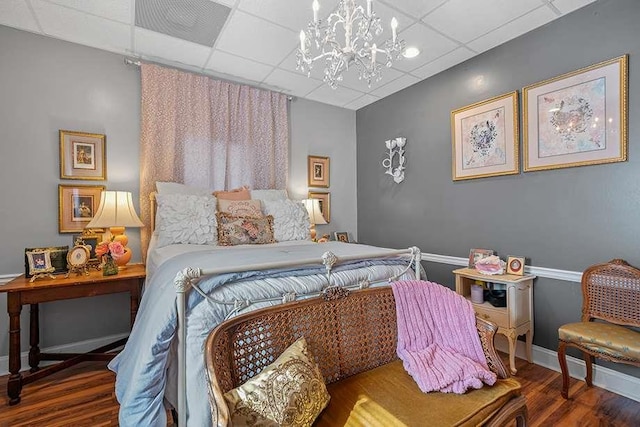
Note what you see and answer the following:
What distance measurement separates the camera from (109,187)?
2.62 meters

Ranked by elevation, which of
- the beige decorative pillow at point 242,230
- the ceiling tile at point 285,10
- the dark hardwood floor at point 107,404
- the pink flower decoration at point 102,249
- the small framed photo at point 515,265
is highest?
the ceiling tile at point 285,10

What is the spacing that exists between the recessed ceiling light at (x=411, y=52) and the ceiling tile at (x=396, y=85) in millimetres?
414

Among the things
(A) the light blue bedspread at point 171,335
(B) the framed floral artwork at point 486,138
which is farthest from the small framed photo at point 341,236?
(A) the light blue bedspread at point 171,335

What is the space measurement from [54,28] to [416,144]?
3385mm

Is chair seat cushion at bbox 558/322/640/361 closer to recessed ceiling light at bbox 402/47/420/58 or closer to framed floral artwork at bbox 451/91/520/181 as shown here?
framed floral artwork at bbox 451/91/520/181

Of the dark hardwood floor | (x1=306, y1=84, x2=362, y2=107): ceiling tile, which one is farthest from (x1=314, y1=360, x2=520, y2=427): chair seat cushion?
(x1=306, y1=84, x2=362, y2=107): ceiling tile

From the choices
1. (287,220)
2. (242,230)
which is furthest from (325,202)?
(242,230)

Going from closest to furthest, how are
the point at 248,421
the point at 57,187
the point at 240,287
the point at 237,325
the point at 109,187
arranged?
the point at 248,421 < the point at 237,325 < the point at 240,287 < the point at 57,187 < the point at 109,187

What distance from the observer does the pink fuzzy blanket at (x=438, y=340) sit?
4.13 ft

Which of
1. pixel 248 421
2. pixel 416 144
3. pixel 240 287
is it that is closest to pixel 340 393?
pixel 248 421

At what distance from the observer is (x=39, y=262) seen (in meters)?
2.07

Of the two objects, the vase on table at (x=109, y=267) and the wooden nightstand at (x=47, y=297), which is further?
the vase on table at (x=109, y=267)

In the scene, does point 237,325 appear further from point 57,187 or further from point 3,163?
point 3,163

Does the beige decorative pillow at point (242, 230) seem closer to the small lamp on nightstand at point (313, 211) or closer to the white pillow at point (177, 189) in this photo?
the white pillow at point (177, 189)
